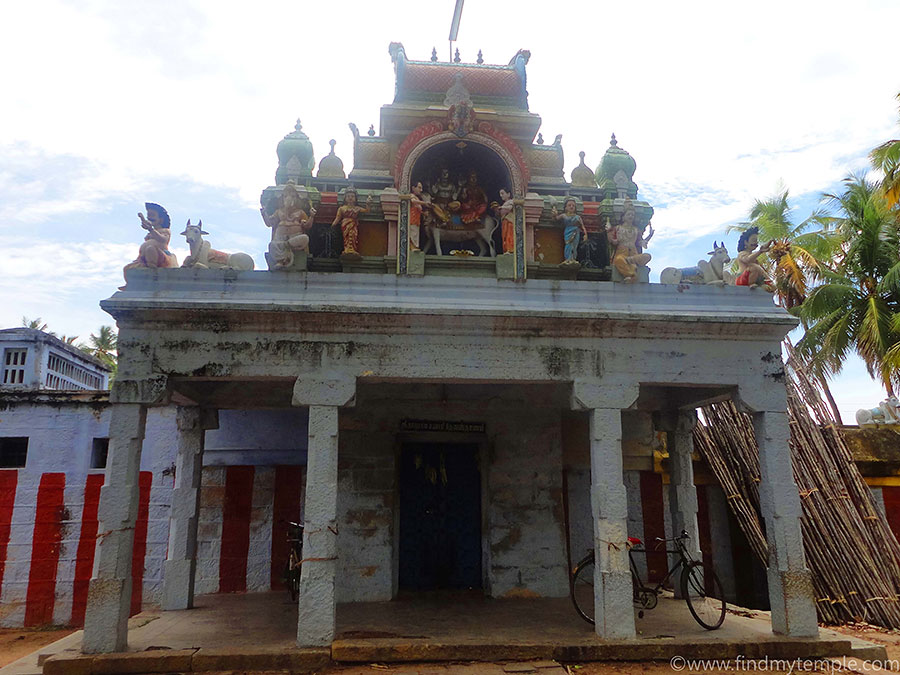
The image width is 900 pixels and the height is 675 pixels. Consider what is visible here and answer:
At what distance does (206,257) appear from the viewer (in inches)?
348

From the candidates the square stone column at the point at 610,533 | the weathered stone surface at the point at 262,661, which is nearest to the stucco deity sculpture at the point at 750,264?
the square stone column at the point at 610,533

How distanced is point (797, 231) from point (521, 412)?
581 inches

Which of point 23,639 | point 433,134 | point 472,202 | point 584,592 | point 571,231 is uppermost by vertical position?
point 433,134

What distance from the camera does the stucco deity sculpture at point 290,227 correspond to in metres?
8.72

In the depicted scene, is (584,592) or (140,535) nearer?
(584,592)

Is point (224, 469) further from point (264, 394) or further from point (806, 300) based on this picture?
point (806, 300)

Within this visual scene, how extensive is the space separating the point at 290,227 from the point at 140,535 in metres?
6.80

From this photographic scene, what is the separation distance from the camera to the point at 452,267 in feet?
33.7

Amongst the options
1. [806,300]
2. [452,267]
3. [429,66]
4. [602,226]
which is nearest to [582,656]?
[452,267]

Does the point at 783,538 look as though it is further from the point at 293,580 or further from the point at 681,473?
the point at 293,580

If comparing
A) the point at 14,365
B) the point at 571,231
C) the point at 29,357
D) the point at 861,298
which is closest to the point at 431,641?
the point at 571,231

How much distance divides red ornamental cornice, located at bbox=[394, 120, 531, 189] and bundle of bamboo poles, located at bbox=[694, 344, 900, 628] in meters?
6.36

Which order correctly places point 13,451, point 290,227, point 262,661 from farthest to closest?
point 13,451, point 290,227, point 262,661

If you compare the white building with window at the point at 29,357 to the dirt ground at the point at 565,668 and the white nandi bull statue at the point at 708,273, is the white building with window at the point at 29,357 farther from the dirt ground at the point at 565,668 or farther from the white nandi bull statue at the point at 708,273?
the white nandi bull statue at the point at 708,273
